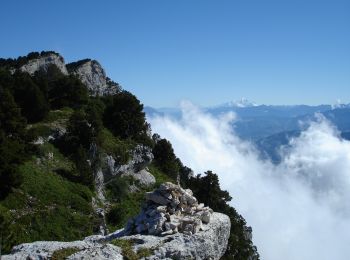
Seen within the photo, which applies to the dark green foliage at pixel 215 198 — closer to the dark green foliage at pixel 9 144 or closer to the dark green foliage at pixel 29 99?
the dark green foliage at pixel 29 99

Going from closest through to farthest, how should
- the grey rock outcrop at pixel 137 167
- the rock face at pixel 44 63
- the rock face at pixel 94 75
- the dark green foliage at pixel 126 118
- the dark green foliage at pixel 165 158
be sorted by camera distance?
the grey rock outcrop at pixel 137 167 < the dark green foliage at pixel 126 118 < the dark green foliage at pixel 165 158 < the rock face at pixel 44 63 < the rock face at pixel 94 75

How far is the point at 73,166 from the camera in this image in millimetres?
43656

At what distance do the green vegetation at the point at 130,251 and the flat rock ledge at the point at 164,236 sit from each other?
0.10 metres

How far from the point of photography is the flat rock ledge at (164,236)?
20.1m

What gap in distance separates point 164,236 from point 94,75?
66.8m

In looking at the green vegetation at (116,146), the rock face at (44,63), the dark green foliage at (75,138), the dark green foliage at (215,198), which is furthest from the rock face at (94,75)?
the dark green foliage at (75,138)

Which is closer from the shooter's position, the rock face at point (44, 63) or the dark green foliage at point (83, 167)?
the dark green foliage at point (83, 167)

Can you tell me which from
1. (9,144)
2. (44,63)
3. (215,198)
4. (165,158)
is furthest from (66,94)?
(215,198)

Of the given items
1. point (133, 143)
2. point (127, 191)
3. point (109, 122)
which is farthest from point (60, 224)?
point (109, 122)

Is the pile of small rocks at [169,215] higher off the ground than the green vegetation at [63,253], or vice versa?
the pile of small rocks at [169,215]

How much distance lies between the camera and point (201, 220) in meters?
24.0

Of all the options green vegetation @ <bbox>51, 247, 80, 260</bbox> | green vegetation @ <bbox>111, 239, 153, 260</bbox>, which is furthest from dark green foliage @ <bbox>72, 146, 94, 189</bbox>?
green vegetation @ <bbox>51, 247, 80, 260</bbox>

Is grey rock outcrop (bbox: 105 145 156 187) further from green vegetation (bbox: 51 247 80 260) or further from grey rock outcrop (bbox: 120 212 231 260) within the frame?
green vegetation (bbox: 51 247 80 260)

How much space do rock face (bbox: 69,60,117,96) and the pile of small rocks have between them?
2299 inches
